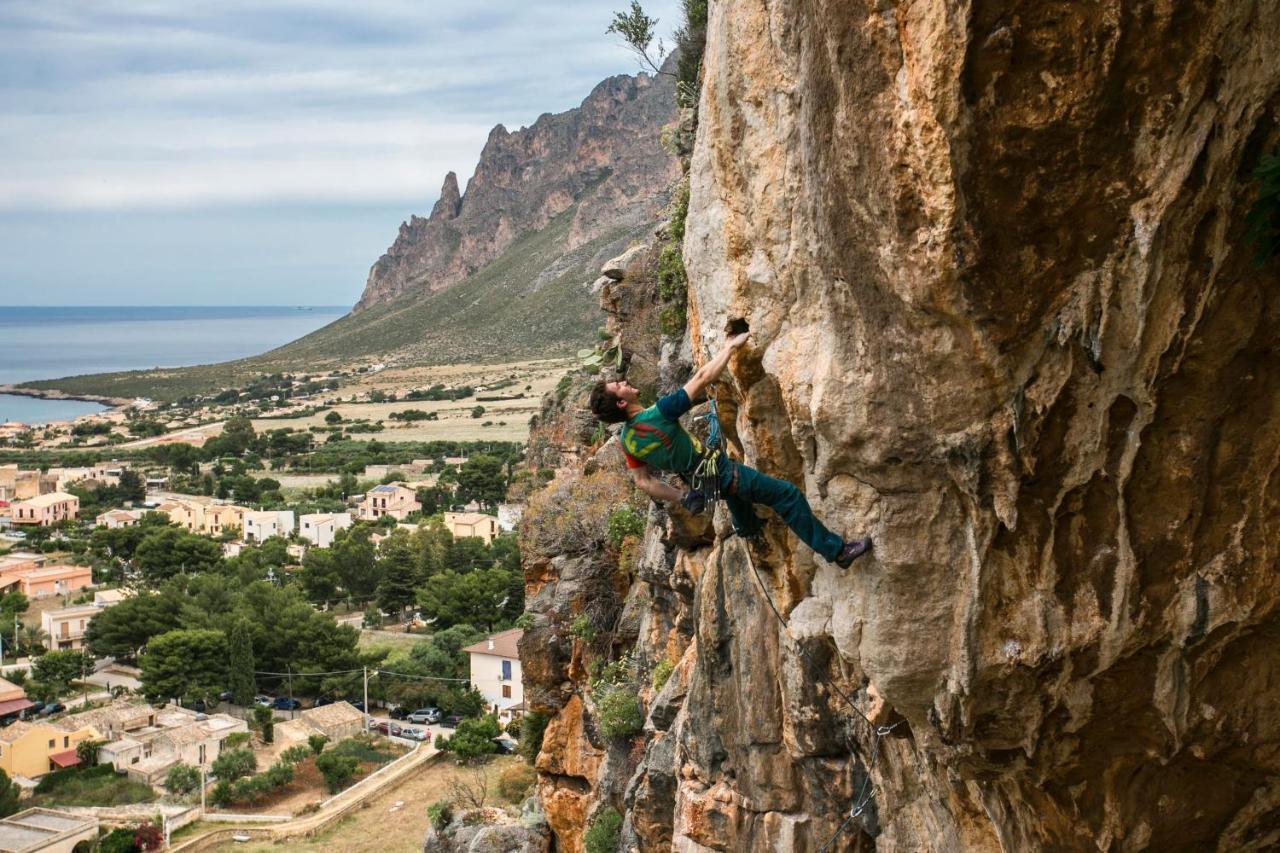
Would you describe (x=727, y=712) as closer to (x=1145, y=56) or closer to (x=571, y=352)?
(x=1145, y=56)

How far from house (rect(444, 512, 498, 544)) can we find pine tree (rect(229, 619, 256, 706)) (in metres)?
21.0

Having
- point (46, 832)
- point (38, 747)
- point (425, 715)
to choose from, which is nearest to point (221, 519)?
point (38, 747)

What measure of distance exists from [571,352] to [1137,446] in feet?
388

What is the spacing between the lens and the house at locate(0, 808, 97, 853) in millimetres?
35594

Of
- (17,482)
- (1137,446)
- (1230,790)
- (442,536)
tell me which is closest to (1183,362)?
(1137,446)

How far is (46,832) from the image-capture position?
120 feet

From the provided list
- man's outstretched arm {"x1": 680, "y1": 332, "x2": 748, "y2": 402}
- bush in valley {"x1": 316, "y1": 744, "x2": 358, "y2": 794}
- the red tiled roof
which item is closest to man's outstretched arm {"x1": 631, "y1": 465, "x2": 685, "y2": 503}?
man's outstretched arm {"x1": 680, "y1": 332, "x2": 748, "y2": 402}

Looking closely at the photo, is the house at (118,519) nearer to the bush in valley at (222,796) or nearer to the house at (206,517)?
the house at (206,517)

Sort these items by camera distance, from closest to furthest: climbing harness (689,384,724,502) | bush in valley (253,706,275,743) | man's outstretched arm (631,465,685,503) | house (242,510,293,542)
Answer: climbing harness (689,384,724,502) → man's outstretched arm (631,465,685,503) → bush in valley (253,706,275,743) → house (242,510,293,542)

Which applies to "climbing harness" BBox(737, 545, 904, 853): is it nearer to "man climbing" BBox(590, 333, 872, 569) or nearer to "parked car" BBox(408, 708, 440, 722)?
"man climbing" BBox(590, 333, 872, 569)

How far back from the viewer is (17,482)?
105 metres

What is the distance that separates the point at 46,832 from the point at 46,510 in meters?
69.6

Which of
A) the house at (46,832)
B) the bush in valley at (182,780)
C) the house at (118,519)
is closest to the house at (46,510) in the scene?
the house at (118,519)

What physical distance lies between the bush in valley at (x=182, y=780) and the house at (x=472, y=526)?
30.1 meters
